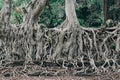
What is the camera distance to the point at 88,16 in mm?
11250

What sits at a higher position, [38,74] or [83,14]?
[83,14]

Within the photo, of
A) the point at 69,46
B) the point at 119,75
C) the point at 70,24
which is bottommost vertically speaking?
the point at 119,75

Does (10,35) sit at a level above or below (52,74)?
above

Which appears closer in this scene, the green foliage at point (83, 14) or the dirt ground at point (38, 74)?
the dirt ground at point (38, 74)

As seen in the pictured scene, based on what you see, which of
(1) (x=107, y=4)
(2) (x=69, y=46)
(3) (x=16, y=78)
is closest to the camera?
(3) (x=16, y=78)

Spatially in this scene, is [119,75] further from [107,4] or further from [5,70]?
[107,4]

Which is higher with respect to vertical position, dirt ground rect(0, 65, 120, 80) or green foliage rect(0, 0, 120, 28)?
green foliage rect(0, 0, 120, 28)

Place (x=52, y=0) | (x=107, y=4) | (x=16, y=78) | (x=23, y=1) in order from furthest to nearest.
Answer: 1. (x=23, y=1)
2. (x=52, y=0)
3. (x=107, y=4)
4. (x=16, y=78)

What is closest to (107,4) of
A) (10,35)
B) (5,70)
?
(10,35)

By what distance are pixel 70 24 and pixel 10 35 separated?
1.49 metres

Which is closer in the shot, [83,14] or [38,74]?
[38,74]

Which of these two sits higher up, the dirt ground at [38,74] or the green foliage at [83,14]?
the green foliage at [83,14]

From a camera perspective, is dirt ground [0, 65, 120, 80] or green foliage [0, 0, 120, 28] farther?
green foliage [0, 0, 120, 28]

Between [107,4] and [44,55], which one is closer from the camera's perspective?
[44,55]
